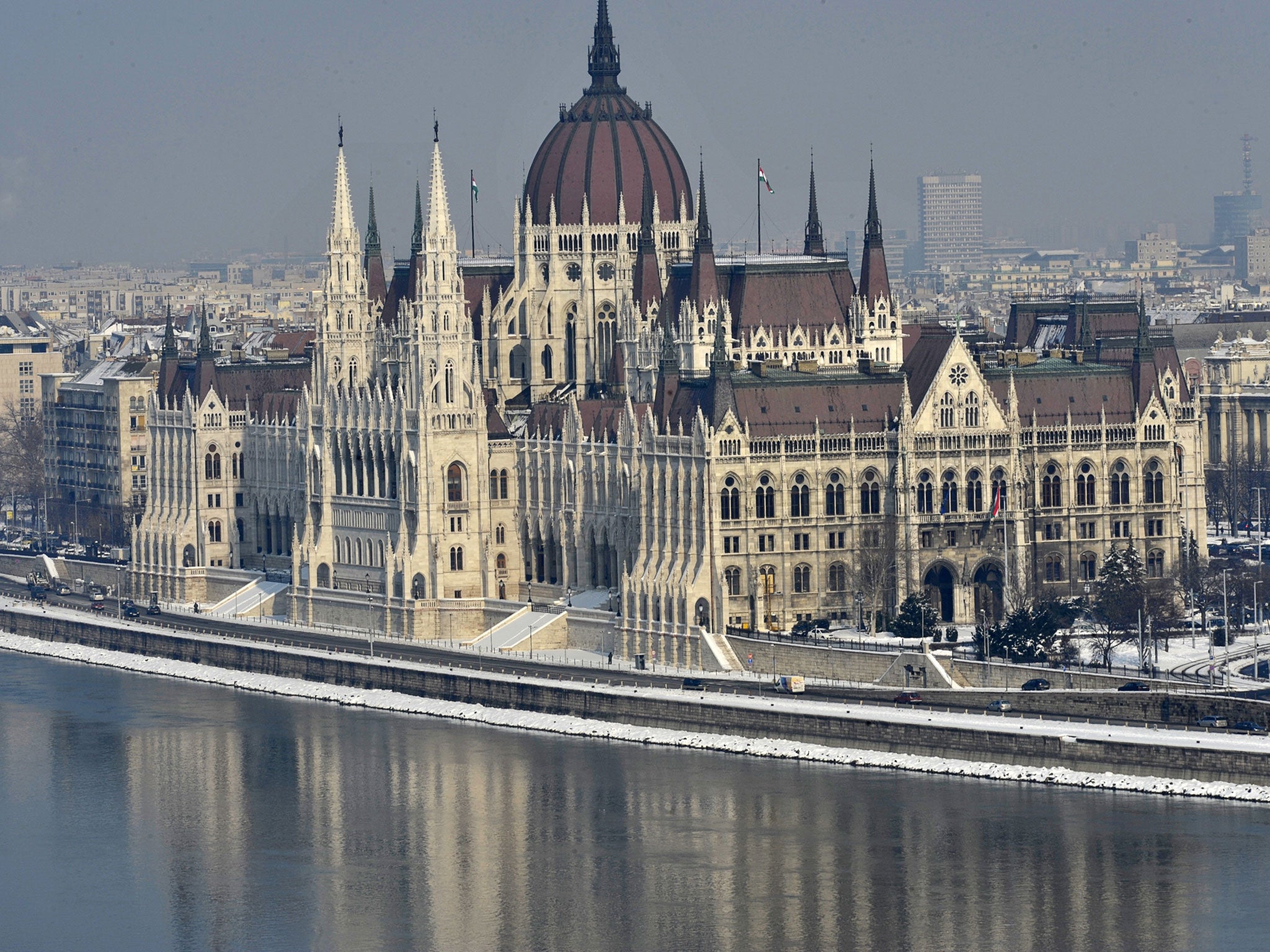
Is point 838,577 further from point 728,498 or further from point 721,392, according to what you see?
point 721,392

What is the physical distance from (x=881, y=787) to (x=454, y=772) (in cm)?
1934

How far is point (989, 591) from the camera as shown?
640ft

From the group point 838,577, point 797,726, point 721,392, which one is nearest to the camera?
point 797,726

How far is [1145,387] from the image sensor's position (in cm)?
19938

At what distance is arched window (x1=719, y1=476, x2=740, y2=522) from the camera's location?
18925 centimetres

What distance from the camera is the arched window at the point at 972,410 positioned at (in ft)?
638

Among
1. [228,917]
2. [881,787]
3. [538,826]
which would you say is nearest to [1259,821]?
[881,787]

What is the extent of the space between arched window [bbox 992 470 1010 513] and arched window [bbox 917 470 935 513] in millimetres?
3207

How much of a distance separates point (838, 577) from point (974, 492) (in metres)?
7.95

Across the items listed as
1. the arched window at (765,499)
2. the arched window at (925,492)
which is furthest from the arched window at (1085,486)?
the arched window at (765,499)

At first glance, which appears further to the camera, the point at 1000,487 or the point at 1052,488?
the point at 1052,488

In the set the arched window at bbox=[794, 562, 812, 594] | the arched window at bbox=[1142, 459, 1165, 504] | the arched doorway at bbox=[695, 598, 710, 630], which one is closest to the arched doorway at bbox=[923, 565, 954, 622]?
the arched window at bbox=[794, 562, 812, 594]

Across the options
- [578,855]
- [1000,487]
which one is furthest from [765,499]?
[578,855]

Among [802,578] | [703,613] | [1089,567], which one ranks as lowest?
[703,613]
